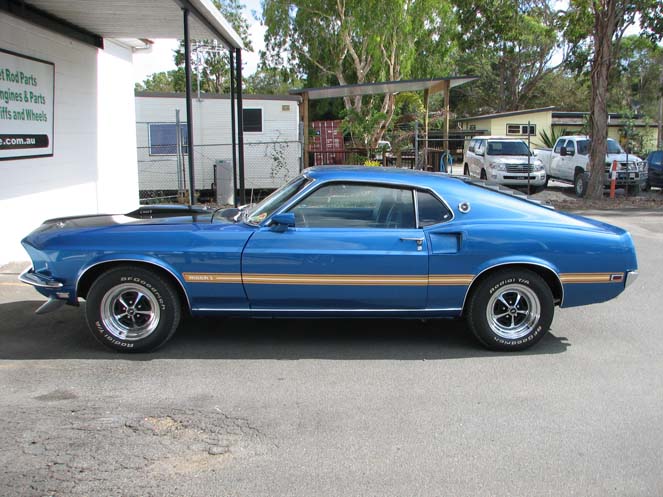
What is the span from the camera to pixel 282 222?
195 inches

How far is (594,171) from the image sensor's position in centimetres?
1811

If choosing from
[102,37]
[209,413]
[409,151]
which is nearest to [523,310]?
[209,413]

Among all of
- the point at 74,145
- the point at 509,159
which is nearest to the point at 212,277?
the point at 74,145

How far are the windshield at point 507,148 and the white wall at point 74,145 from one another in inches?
508

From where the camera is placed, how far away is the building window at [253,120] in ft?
62.0

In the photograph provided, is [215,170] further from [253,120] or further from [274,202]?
[274,202]

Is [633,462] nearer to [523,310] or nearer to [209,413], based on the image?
[523,310]

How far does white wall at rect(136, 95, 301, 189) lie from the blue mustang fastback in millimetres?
13355

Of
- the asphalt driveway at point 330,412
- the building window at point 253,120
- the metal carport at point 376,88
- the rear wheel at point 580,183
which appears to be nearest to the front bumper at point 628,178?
the rear wheel at point 580,183

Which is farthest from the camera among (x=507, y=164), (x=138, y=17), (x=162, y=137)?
(x=507, y=164)

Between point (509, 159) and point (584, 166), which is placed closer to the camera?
point (584, 166)

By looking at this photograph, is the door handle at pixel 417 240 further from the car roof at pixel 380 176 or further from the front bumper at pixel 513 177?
the front bumper at pixel 513 177

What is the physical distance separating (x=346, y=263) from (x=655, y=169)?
64.0 feet

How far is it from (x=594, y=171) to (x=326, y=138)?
42.2ft
